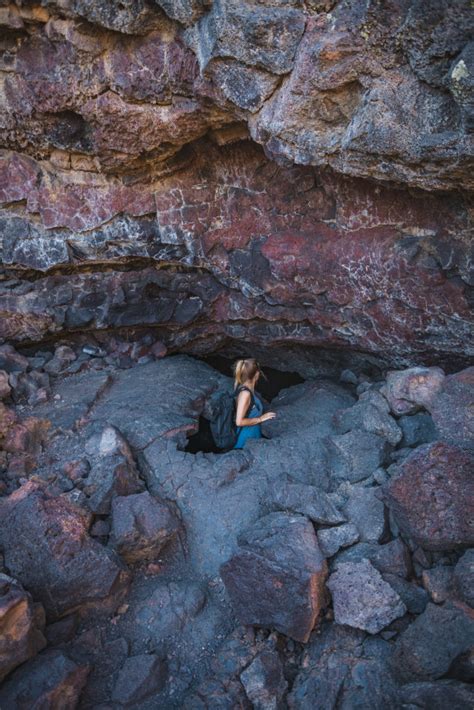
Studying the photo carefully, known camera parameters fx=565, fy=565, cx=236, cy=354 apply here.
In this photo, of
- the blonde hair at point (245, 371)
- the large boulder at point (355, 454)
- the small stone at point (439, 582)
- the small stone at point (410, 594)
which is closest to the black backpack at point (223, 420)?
the blonde hair at point (245, 371)

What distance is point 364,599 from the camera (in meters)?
3.16

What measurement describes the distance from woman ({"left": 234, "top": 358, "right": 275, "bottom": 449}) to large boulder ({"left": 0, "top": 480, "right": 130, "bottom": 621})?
159 cm

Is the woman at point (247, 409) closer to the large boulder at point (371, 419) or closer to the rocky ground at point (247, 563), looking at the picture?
the rocky ground at point (247, 563)

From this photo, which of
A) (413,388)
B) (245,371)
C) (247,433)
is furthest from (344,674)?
(245,371)

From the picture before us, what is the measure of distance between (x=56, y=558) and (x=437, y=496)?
7.34ft

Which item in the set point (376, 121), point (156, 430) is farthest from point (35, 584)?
point (376, 121)

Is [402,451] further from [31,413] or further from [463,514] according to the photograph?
[31,413]

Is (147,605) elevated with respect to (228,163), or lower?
lower

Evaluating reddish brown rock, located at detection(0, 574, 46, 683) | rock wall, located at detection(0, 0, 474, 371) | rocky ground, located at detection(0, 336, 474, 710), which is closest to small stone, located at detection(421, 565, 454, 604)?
rocky ground, located at detection(0, 336, 474, 710)

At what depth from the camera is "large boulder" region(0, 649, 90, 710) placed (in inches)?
112

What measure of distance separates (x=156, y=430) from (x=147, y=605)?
4.53ft

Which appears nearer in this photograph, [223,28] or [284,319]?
[223,28]

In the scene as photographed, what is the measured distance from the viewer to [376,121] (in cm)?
315

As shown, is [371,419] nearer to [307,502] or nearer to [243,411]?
[307,502]
